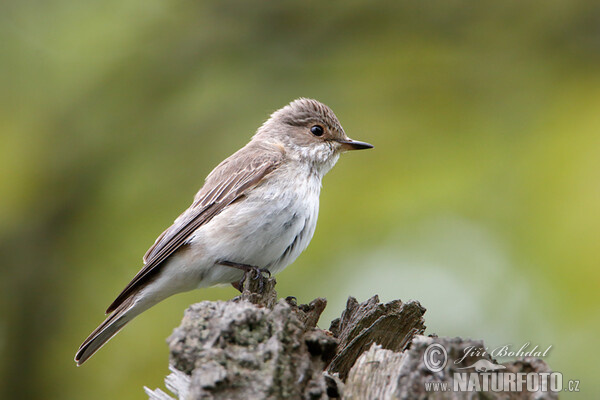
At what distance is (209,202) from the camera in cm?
539

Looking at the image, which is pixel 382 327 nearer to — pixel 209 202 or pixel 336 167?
pixel 209 202

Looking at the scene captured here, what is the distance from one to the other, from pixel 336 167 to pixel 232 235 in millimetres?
2077

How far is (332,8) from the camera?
692 cm

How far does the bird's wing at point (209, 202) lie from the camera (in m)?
5.07

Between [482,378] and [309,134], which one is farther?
[309,134]

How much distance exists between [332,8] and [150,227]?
2.94 metres

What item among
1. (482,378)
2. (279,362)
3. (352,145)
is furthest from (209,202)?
(482,378)

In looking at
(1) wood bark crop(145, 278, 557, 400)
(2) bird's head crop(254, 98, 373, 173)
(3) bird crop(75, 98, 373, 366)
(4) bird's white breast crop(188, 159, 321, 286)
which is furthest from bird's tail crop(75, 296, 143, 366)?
(1) wood bark crop(145, 278, 557, 400)

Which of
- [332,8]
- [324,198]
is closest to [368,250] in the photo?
[324,198]

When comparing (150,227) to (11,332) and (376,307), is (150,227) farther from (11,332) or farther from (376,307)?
(376,307)

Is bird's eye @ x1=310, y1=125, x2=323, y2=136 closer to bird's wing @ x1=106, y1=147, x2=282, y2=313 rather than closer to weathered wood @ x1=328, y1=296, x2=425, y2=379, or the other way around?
bird's wing @ x1=106, y1=147, x2=282, y2=313

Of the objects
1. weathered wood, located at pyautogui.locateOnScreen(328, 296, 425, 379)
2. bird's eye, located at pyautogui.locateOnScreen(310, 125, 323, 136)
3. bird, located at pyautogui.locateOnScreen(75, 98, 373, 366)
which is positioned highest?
bird's eye, located at pyautogui.locateOnScreen(310, 125, 323, 136)

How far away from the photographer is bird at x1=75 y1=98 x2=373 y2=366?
4973 mm

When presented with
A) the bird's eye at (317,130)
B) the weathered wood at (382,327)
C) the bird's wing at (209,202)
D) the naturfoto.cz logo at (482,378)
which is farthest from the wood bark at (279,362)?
the bird's eye at (317,130)
